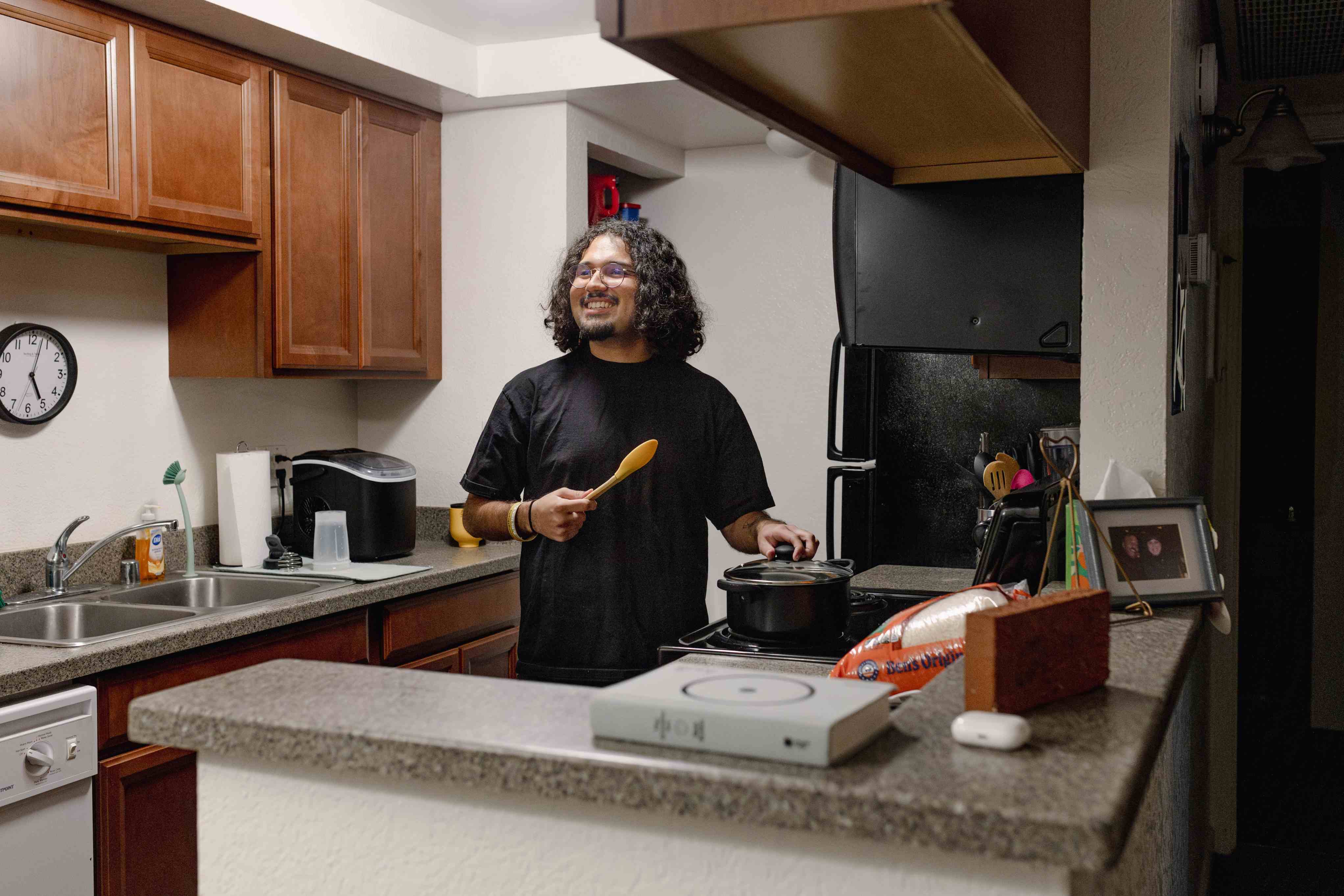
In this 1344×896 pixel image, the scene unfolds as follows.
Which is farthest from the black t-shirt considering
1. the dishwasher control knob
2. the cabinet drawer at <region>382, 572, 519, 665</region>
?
the dishwasher control knob

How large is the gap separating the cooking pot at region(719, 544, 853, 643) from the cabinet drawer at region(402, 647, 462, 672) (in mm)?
1499

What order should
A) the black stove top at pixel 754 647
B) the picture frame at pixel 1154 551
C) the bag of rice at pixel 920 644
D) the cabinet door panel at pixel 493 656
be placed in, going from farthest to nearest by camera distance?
the cabinet door panel at pixel 493 656, the black stove top at pixel 754 647, the picture frame at pixel 1154 551, the bag of rice at pixel 920 644

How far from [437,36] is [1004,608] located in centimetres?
294

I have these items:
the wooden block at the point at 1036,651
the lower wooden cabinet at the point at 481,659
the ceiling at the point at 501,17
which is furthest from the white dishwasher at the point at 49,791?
the ceiling at the point at 501,17

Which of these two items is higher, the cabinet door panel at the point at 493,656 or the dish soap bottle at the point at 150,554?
the dish soap bottle at the point at 150,554

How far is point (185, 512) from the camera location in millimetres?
2945

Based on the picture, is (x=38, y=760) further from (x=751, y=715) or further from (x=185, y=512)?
(x=751, y=715)

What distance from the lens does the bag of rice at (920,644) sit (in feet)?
4.35

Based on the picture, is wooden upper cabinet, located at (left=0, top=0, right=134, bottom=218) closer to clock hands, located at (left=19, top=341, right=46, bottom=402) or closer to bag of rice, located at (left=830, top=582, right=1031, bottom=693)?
clock hands, located at (left=19, top=341, right=46, bottom=402)

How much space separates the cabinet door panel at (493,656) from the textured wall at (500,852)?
2.17m

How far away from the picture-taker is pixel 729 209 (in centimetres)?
439

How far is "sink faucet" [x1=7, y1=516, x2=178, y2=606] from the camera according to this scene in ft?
8.91

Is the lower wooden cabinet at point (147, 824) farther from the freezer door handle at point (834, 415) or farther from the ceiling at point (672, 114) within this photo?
the ceiling at point (672, 114)

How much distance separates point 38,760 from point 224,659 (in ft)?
1.61
